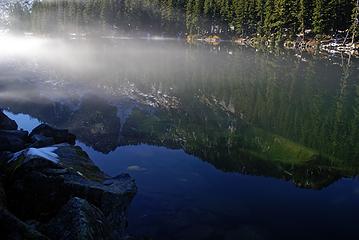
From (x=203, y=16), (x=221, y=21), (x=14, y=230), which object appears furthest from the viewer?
(x=203, y=16)

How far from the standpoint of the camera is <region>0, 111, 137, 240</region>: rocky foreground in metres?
11.1

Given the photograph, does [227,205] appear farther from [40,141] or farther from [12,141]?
[12,141]

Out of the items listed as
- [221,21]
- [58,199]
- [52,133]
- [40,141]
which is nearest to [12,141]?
[40,141]

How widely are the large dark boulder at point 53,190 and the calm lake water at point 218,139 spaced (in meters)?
2.09

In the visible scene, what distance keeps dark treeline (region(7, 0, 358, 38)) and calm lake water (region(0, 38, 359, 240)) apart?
52333mm

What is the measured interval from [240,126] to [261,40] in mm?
98877

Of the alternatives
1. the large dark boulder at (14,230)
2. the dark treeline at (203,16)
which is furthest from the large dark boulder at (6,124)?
the dark treeline at (203,16)

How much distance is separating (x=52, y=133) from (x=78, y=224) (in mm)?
16121

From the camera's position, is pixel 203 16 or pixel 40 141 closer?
pixel 40 141

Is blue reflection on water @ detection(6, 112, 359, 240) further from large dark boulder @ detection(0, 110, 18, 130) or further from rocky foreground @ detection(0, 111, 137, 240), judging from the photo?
large dark boulder @ detection(0, 110, 18, 130)

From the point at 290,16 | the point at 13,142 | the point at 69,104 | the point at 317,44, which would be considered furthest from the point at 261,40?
the point at 13,142

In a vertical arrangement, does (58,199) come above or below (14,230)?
below

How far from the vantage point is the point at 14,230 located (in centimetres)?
1038

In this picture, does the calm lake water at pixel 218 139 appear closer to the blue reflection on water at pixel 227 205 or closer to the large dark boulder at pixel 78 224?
the blue reflection on water at pixel 227 205
